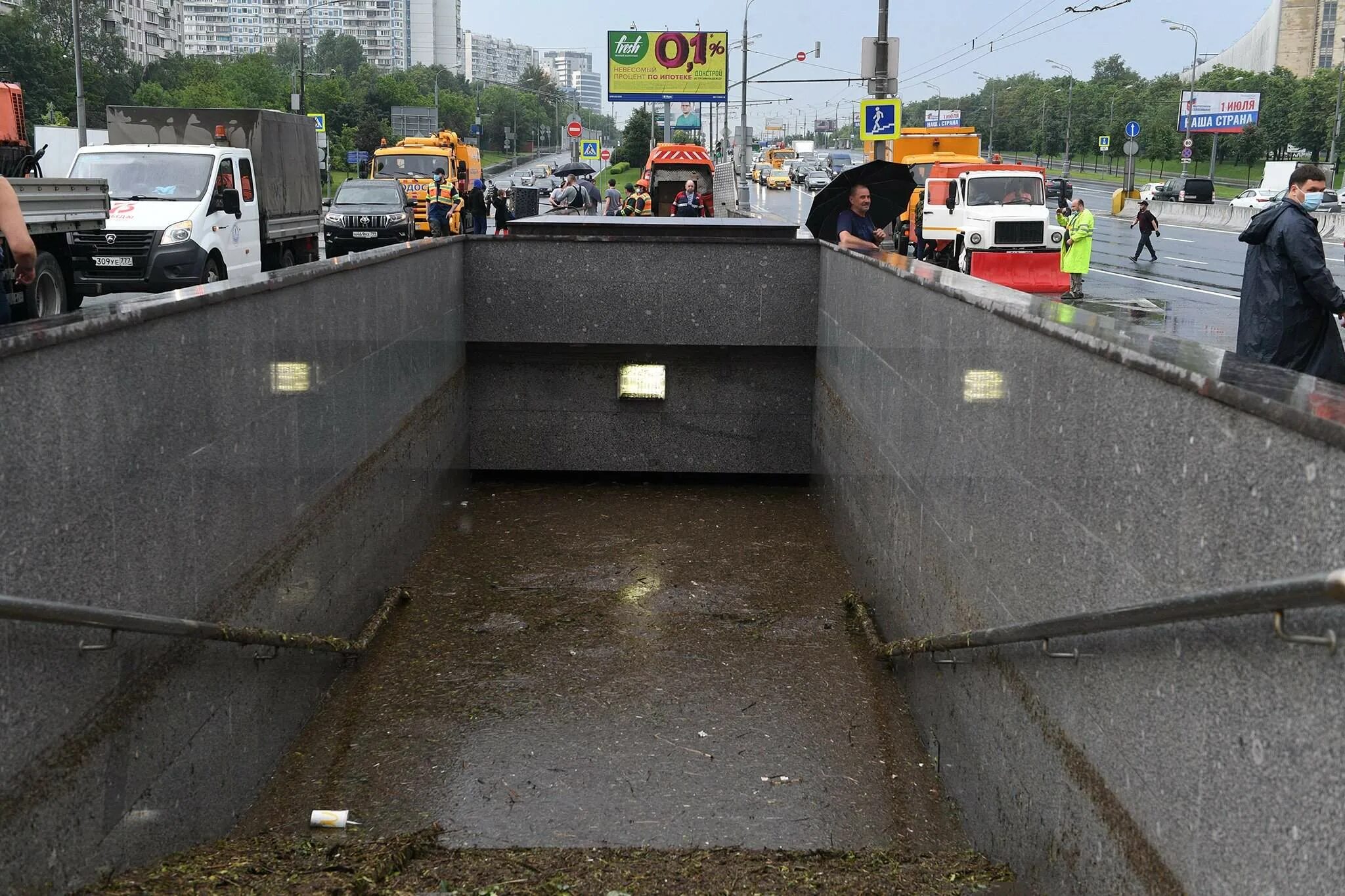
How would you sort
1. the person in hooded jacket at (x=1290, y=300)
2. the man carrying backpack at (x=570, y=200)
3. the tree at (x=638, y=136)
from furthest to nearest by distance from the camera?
the tree at (x=638, y=136), the man carrying backpack at (x=570, y=200), the person in hooded jacket at (x=1290, y=300)

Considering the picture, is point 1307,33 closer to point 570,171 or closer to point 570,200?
Result: point 570,171

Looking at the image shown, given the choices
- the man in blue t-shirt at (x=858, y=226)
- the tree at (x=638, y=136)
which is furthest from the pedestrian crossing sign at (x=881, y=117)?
the tree at (x=638, y=136)

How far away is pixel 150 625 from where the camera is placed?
4.32m

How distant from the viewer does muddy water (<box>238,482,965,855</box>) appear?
637cm

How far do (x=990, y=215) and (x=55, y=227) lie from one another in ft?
60.6

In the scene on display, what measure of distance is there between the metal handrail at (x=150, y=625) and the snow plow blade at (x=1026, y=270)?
18830mm

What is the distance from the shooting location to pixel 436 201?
31.0 metres

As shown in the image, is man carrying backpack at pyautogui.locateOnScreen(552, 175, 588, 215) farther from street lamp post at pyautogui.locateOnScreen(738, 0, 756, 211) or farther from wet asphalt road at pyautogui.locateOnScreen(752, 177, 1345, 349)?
street lamp post at pyautogui.locateOnScreen(738, 0, 756, 211)

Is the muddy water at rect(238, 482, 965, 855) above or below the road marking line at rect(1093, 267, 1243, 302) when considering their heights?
below

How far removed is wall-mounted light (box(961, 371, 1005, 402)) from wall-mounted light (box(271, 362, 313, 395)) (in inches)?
126

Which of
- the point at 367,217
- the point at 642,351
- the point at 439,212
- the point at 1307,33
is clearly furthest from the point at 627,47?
the point at 1307,33

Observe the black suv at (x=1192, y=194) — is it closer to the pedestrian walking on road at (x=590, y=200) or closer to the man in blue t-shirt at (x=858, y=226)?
the pedestrian walking on road at (x=590, y=200)

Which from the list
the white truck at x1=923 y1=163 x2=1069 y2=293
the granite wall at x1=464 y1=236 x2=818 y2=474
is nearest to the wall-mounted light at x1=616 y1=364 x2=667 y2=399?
the granite wall at x1=464 y1=236 x2=818 y2=474

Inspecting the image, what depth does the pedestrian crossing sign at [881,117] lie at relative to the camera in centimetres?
2200
